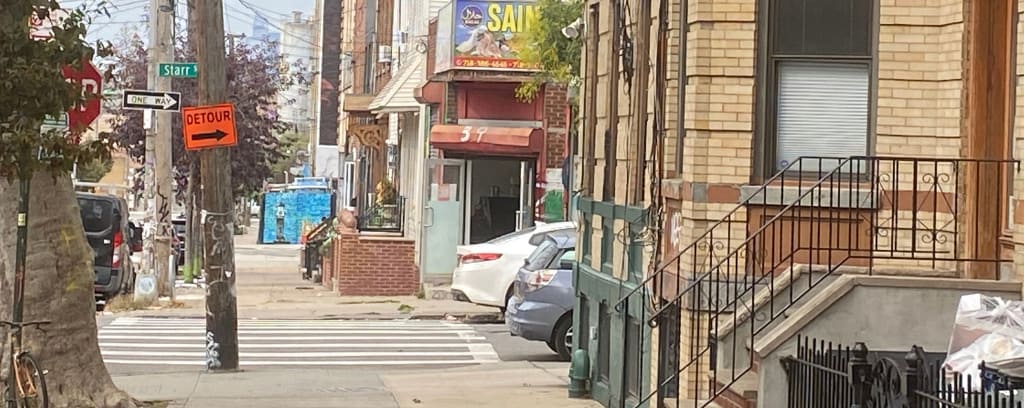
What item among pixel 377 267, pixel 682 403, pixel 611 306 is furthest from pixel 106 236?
pixel 682 403

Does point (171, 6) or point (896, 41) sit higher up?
point (171, 6)

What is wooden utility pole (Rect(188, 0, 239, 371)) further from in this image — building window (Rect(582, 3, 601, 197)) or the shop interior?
the shop interior

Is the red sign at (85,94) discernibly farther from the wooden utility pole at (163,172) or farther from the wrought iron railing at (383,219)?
the wrought iron railing at (383,219)

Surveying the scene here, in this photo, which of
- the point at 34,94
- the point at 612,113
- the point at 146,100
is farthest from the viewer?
the point at 146,100

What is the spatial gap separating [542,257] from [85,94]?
8.98 meters

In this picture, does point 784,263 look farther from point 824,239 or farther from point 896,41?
point 896,41

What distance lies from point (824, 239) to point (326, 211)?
5115 cm

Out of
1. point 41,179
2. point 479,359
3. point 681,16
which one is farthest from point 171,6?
point 681,16

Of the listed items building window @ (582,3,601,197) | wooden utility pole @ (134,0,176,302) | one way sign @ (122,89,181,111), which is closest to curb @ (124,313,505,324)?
wooden utility pole @ (134,0,176,302)

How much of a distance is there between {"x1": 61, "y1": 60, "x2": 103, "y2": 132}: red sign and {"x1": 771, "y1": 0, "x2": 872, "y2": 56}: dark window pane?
4866 mm

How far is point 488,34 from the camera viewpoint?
1080 inches

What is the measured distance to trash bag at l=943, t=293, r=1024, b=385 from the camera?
7.83m

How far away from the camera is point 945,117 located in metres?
10.2

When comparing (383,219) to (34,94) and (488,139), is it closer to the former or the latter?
(488,139)
